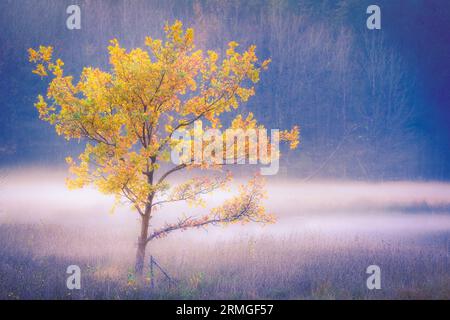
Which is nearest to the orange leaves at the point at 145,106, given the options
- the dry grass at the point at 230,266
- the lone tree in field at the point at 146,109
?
the lone tree in field at the point at 146,109

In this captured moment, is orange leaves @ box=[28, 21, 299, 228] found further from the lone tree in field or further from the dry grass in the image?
the dry grass

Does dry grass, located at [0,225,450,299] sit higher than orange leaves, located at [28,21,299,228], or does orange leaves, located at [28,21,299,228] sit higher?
orange leaves, located at [28,21,299,228]

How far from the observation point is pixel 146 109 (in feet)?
36.2

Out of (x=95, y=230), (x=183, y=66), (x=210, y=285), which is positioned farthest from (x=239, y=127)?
(x=95, y=230)

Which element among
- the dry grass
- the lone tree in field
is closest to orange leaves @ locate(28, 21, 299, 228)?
the lone tree in field

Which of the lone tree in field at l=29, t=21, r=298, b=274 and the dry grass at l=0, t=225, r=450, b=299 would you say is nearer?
the lone tree in field at l=29, t=21, r=298, b=274

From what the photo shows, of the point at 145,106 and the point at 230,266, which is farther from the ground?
the point at 145,106

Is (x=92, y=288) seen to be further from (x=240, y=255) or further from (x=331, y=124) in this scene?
(x=331, y=124)

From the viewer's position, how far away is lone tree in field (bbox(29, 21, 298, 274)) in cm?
1011

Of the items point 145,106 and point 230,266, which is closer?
point 145,106

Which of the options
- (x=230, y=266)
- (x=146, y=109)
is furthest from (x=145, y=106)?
(x=230, y=266)

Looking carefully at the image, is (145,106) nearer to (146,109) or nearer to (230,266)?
(146,109)

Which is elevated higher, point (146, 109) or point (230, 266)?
point (146, 109)
